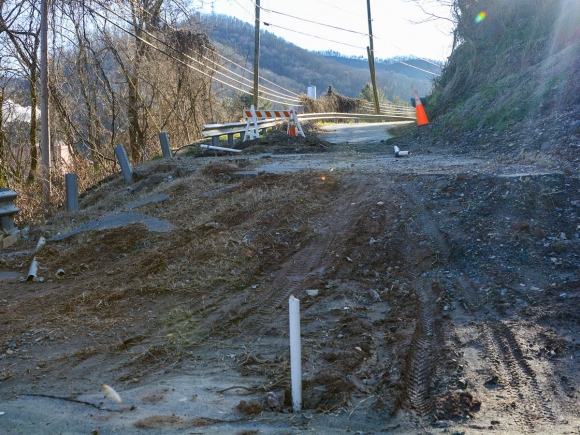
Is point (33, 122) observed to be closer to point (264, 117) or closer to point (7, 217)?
point (264, 117)

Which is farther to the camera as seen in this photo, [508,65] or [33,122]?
[33,122]

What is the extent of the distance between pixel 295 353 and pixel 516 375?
65.9 inches

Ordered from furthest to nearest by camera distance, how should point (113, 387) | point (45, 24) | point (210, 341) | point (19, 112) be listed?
point (19, 112) → point (45, 24) → point (210, 341) → point (113, 387)

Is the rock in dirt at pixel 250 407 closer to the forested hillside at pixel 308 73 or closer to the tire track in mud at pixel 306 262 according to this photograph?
the tire track in mud at pixel 306 262

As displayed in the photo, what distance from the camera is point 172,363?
15.8ft

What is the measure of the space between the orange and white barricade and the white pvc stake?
14.4 meters

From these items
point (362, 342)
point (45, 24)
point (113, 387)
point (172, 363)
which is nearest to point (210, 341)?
point (172, 363)

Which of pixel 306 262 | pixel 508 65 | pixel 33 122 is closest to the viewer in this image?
pixel 306 262

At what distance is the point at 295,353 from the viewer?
3869 millimetres

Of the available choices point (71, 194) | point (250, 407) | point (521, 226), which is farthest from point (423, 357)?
point (71, 194)

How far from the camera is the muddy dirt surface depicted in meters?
3.93

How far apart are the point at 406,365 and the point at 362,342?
514 mm

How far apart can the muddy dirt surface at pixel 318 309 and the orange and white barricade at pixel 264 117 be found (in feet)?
28.1

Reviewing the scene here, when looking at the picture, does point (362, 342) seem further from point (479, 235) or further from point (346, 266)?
point (479, 235)
